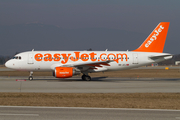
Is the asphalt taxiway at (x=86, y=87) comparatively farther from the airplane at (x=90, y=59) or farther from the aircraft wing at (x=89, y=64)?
the airplane at (x=90, y=59)

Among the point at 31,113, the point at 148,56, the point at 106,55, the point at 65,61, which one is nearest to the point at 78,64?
the point at 65,61

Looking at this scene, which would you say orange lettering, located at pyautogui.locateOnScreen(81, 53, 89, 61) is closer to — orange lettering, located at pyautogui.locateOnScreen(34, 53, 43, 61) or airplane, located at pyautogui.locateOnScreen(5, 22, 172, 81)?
airplane, located at pyautogui.locateOnScreen(5, 22, 172, 81)

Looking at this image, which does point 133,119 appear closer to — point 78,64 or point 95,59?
point 78,64

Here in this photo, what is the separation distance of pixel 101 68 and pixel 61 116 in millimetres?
20532

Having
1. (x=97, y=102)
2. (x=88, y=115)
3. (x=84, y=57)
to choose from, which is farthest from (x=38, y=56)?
(x=88, y=115)

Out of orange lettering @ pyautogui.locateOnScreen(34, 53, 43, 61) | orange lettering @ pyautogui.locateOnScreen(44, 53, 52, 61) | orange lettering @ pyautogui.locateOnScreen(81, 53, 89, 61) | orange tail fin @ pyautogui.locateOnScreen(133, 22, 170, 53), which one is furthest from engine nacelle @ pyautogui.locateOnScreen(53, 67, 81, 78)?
orange tail fin @ pyautogui.locateOnScreen(133, 22, 170, 53)

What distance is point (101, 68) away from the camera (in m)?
29.3

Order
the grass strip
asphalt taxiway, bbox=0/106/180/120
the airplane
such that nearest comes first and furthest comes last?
asphalt taxiway, bbox=0/106/180/120 < the grass strip < the airplane

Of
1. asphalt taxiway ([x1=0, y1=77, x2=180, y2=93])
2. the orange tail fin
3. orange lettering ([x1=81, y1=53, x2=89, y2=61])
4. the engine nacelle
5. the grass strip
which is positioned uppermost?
the orange tail fin

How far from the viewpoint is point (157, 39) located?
105 feet

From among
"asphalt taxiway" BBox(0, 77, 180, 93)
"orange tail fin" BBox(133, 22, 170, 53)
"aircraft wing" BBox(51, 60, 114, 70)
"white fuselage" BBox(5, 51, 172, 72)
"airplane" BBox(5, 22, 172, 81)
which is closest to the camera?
"asphalt taxiway" BBox(0, 77, 180, 93)

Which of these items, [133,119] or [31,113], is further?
[31,113]

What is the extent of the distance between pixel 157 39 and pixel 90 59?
1017cm

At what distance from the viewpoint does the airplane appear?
1129 inches
